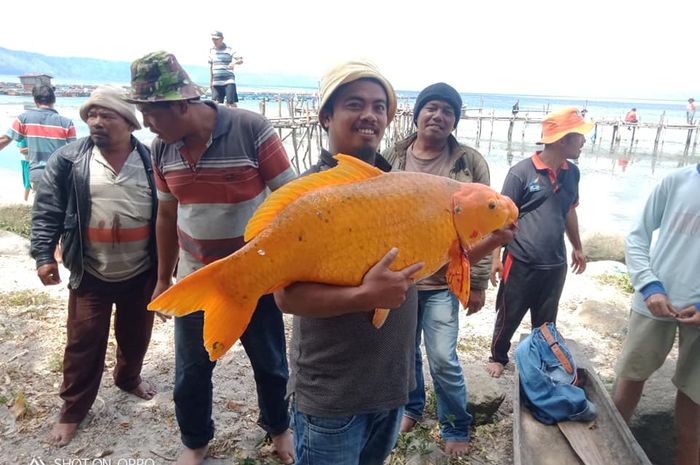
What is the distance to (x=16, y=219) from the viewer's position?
891 cm

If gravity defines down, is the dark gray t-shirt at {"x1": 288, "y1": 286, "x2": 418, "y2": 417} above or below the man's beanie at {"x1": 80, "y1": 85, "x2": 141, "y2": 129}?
below

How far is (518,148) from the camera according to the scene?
35406mm

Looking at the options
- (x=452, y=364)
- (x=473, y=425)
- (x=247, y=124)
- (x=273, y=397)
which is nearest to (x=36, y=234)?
(x=247, y=124)

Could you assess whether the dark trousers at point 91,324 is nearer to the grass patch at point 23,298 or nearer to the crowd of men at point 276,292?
the crowd of men at point 276,292

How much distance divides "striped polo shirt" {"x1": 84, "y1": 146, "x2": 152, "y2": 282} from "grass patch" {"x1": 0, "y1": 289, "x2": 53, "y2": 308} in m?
3.17

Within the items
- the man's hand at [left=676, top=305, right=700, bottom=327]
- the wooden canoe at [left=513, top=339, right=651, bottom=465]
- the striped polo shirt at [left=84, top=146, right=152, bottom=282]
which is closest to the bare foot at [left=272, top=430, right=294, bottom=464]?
the wooden canoe at [left=513, top=339, right=651, bottom=465]

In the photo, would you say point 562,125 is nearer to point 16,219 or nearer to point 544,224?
point 544,224

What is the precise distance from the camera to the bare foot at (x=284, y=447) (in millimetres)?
3254

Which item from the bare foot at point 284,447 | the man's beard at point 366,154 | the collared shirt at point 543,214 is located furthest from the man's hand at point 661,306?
the bare foot at point 284,447

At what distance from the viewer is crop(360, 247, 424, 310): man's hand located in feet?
4.75

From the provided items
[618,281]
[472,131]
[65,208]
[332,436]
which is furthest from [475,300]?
[472,131]

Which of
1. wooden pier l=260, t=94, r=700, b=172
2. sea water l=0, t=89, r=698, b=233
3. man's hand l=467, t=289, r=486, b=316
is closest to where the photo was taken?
man's hand l=467, t=289, r=486, b=316

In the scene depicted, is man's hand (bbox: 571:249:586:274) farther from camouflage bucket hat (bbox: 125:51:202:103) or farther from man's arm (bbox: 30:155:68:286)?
man's arm (bbox: 30:155:68:286)

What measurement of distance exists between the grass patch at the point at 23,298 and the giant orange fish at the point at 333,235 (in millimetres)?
5503
